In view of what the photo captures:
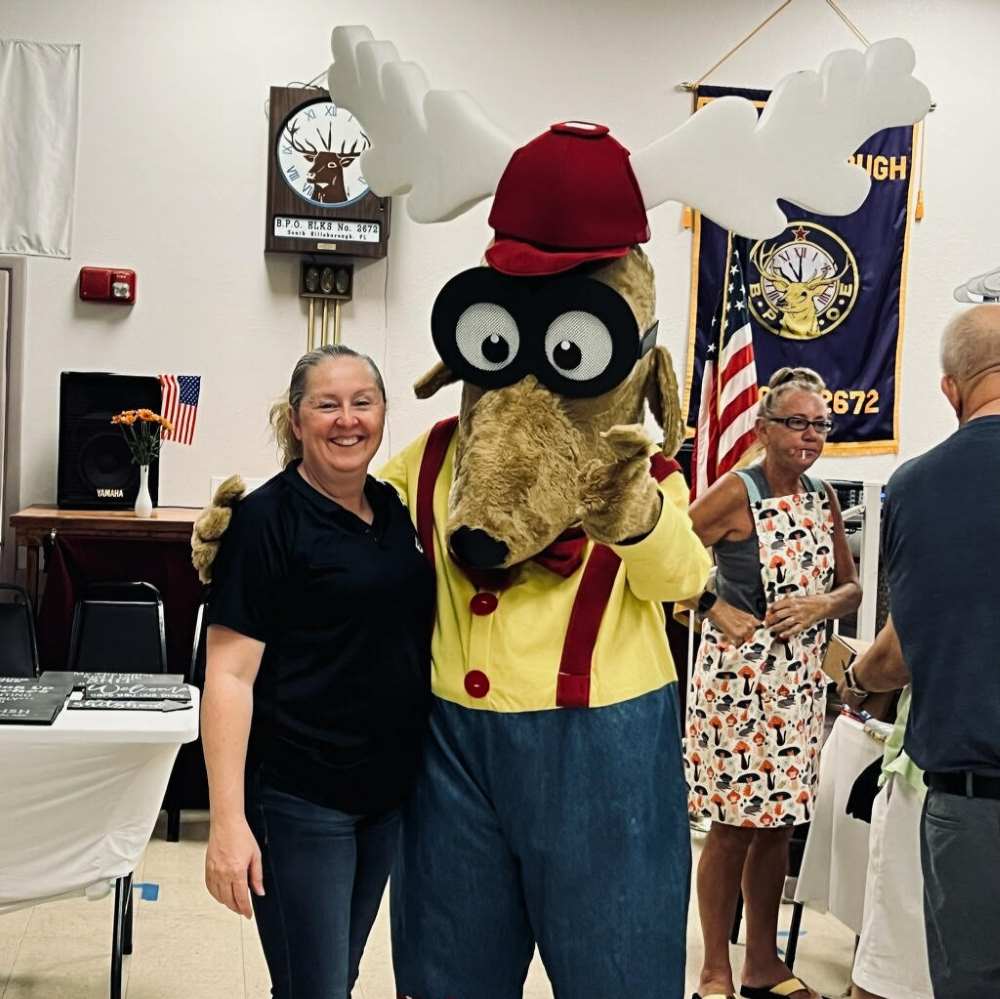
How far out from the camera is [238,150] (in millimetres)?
5590

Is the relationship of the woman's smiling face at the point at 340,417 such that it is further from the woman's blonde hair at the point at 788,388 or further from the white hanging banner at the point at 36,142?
the white hanging banner at the point at 36,142

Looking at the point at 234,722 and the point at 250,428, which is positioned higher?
the point at 250,428

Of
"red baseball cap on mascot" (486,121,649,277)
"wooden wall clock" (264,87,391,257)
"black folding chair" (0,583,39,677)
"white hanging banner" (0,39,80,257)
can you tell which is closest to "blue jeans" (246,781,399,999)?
"red baseball cap on mascot" (486,121,649,277)

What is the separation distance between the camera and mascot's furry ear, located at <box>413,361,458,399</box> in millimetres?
2092

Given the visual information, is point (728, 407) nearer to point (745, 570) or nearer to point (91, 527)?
point (745, 570)

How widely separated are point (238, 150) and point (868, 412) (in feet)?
9.95

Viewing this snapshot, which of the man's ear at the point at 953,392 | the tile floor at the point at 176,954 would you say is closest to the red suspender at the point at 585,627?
the man's ear at the point at 953,392

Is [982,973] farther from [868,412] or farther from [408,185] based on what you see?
[868,412]

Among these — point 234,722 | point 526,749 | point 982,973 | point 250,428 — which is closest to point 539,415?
point 526,749

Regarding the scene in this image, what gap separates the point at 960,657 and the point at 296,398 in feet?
3.99

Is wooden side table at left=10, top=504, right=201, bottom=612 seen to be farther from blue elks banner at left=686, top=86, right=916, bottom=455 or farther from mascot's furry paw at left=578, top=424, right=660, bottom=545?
mascot's furry paw at left=578, top=424, right=660, bottom=545

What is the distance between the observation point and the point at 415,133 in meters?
2.07

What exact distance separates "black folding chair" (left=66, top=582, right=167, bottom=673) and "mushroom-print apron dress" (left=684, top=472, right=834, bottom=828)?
1.96 meters

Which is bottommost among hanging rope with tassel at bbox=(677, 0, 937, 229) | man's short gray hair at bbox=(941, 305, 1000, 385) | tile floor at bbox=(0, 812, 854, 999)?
tile floor at bbox=(0, 812, 854, 999)
